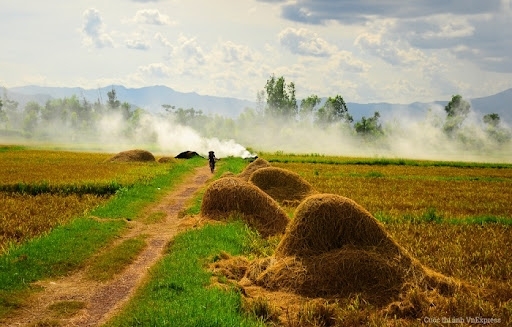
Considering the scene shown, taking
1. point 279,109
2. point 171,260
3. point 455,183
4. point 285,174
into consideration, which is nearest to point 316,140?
point 279,109

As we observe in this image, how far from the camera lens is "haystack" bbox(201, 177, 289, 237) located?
679 inches

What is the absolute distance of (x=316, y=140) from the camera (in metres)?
144

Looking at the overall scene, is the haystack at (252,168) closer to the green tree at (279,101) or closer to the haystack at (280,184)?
the haystack at (280,184)

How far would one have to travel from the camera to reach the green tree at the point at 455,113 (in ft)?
489

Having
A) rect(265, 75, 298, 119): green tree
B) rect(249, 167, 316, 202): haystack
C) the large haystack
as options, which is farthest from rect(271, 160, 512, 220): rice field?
rect(265, 75, 298, 119): green tree

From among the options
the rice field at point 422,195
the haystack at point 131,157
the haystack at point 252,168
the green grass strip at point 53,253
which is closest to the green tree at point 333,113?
the haystack at point 131,157

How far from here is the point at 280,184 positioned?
23844 mm

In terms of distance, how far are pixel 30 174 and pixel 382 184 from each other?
2262cm

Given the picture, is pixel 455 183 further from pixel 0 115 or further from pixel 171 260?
pixel 0 115

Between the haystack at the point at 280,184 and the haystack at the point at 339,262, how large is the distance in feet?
37.6

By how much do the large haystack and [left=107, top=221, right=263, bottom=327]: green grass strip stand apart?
2.10 metres

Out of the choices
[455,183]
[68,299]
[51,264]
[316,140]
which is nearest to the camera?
[68,299]

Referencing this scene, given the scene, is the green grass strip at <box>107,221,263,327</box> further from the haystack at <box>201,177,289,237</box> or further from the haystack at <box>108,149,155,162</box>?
the haystack at <box>108,149,155,162</box>

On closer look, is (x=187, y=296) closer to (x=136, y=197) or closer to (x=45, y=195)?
(x=136, y=197)
